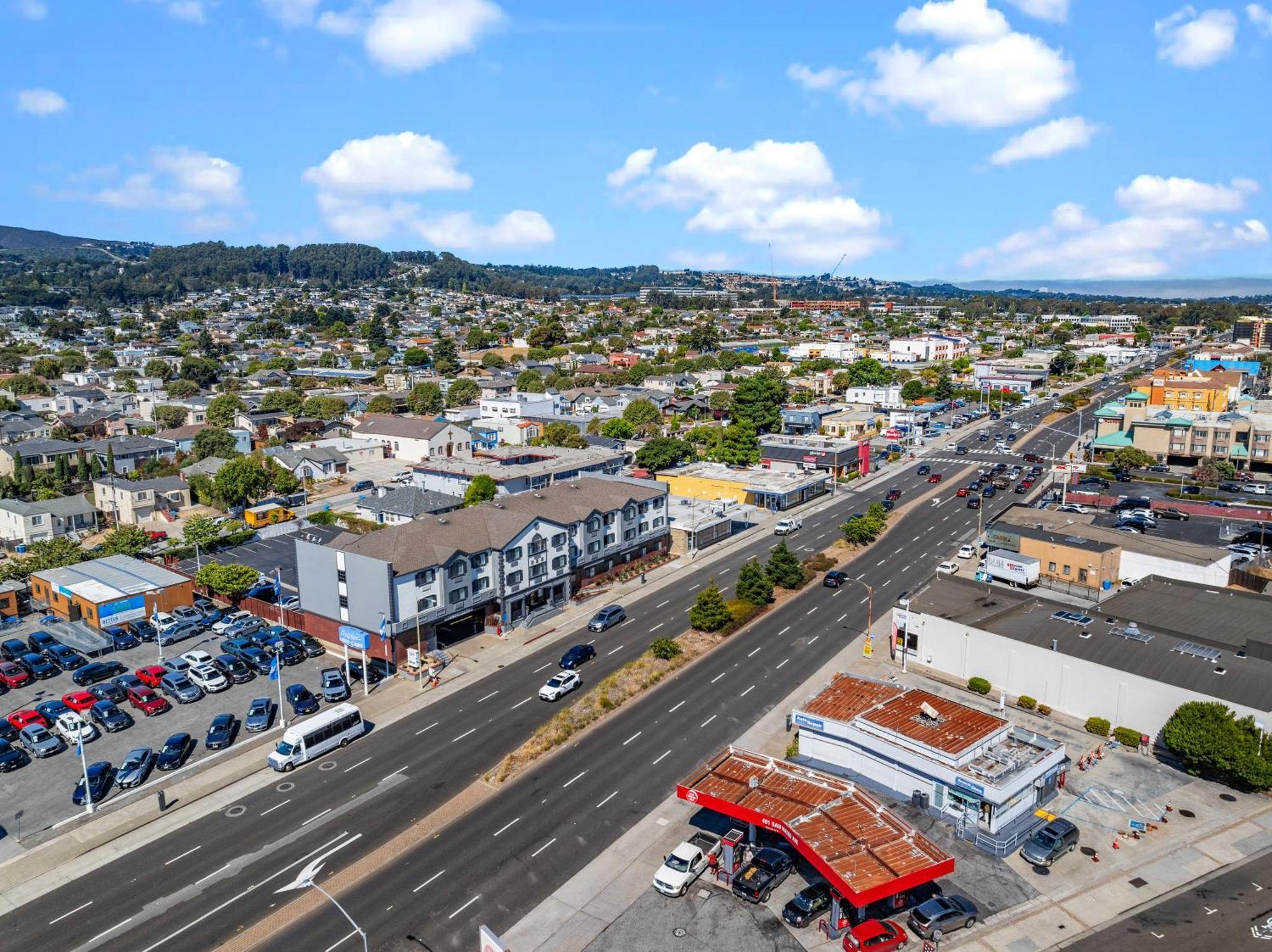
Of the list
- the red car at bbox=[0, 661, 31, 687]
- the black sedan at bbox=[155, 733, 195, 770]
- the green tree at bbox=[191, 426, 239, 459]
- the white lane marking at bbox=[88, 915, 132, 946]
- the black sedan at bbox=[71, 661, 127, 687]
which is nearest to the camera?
the white lane marking at bbox=[88, 915, 132, 946]

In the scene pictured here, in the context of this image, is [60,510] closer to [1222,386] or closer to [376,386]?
[376,386]

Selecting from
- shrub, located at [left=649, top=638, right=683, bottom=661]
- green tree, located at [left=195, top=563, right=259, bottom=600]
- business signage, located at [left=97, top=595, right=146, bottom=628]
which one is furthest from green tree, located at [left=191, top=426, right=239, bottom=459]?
shrub, located at [left=649, top=638, right=683, bottom=661]

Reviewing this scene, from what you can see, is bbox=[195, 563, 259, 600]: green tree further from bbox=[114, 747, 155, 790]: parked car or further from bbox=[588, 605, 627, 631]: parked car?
bbox=[588, 605, 627, 631]: parked car

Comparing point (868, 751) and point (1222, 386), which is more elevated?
point (1222, 386)

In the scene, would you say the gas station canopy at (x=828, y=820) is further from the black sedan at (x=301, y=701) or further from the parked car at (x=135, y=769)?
the parked car at (x=135, y=769)

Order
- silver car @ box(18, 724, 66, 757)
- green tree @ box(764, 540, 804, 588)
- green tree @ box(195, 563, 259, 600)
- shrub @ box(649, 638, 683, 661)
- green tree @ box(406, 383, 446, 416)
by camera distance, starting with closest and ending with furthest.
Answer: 1. silver car @ box(18, 724, 66, 757)
2. shrub @ box(649, 638, 683, 661)
3. green tree @ box(195, 563, 259, 600)
4. green tree @ box(764, 540, 804, 588)
5. green tree @ box(406, 383, 446, 416)

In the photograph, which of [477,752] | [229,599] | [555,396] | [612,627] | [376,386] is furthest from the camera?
[376,386]

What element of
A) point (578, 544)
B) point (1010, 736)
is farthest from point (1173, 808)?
point (578, 544)
